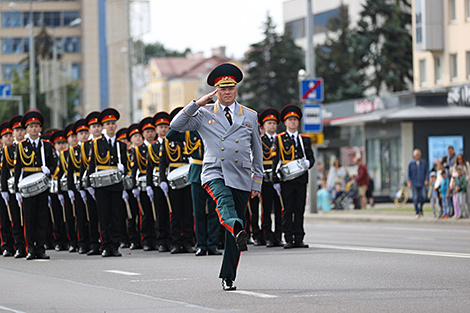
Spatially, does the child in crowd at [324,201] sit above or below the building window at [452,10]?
below

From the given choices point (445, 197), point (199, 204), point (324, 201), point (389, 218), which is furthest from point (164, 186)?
point (324, 201)

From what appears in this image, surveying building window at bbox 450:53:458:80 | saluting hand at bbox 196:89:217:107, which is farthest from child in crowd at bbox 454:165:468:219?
building window at bbox 450:53:458:80

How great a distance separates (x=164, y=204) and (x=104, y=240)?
4.92 feet

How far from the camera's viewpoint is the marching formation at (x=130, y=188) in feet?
55.5

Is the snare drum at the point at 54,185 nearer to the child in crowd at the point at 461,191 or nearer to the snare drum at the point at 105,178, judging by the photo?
the snare drum at the point at 105,178

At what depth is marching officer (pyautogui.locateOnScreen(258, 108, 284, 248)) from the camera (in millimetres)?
18141

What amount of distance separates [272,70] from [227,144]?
76.4 meters

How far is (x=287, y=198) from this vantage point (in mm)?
17344

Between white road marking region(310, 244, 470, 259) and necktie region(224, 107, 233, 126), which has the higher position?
necktie region(224, 107, 233, 126)

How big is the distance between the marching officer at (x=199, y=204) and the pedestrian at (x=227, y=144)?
3.73 metres

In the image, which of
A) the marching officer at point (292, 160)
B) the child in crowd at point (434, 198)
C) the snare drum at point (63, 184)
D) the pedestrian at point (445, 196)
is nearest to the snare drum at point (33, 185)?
the snare drum at point (63, 184)

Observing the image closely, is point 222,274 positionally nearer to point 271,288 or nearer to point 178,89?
point 271,288

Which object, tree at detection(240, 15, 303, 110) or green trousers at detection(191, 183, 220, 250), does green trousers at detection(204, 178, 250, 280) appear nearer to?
green trousers at detection(191, 183, 220, 250)

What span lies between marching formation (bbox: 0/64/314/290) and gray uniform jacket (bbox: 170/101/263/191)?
3.36 meters
